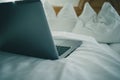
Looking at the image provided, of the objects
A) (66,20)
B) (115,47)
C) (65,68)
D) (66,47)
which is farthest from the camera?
(66,20)

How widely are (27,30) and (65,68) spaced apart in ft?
0.90

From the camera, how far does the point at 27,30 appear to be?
92cm

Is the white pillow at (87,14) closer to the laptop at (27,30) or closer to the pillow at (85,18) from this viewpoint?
the pillow at (85,18)

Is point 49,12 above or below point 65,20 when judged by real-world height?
above

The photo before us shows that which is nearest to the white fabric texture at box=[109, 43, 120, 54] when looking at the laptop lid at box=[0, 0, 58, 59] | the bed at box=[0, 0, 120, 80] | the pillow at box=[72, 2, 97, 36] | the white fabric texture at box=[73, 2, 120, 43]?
the white fabric texture at box=[73, 2, 120, 43]

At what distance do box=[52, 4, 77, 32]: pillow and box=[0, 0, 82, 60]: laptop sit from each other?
1.22 meters

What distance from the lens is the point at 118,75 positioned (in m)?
0.75

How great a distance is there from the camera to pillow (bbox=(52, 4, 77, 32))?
2223 mm

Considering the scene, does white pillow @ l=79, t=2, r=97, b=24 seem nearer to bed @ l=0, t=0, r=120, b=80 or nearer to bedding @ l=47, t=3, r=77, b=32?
bedding @ l=47, t=3, r=77, b=32

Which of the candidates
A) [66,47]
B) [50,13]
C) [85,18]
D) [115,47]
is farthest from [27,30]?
[50,13]

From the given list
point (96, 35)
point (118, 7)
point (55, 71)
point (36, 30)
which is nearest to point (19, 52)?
point (36, 30)

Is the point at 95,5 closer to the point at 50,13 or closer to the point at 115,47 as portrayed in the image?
the point at 50,13

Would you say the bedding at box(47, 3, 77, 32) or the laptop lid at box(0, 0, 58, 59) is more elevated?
the laptop lid at box(0, 0, 58, 59)

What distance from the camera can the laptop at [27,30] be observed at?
0.89m
